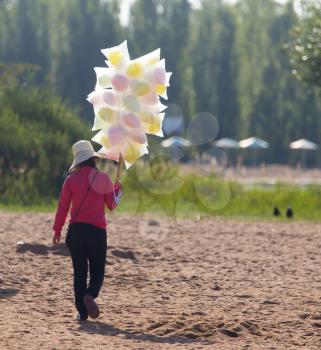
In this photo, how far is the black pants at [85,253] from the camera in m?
9.20

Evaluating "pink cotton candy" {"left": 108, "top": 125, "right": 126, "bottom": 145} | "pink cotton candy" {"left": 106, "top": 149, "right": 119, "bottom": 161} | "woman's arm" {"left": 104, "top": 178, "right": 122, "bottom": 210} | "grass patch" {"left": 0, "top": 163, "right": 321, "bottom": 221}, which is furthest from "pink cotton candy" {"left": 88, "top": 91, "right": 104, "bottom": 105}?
"grass patch" {"left": 0, "top": 163, "right": 321, "bottom": 221}

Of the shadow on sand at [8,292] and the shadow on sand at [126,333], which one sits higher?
the shadow on sand at [8,292]

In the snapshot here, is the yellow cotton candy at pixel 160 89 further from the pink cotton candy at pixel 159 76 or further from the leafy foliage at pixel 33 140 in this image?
the leafy foliage at pixel 33 140

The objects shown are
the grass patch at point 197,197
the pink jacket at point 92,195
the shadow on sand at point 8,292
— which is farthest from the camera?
the grass patch at point 197,197

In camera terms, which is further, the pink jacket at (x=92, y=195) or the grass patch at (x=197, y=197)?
the grass patch at (x=197, y=197)

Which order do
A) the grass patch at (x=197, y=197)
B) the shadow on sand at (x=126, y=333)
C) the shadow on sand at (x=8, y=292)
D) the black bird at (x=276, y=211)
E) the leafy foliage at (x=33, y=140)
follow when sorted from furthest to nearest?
1. the leafy foliage at (x=33, y=140)
2. the grass patch at (x=197, y=197)
3. the black bird at (x=276, y=211)
4. the shadow on sand at (x=8, y=292)
5. the shadow on sand at (x=126, y=333)

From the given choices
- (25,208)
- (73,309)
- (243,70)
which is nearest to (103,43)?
(243,70)

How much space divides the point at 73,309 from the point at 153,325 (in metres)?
1.12

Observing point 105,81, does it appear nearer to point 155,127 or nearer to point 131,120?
point 131,120

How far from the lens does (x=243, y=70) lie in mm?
76000

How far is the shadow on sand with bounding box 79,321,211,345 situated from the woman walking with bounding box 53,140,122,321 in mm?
110

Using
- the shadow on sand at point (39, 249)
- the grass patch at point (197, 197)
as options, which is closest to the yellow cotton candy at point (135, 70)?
the shadow on sand at point (39, 249)

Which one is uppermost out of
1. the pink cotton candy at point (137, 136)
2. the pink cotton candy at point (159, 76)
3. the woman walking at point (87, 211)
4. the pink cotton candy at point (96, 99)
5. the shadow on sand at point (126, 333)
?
the pink cotton candy at point (159, 76)

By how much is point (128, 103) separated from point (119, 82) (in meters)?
0.19
